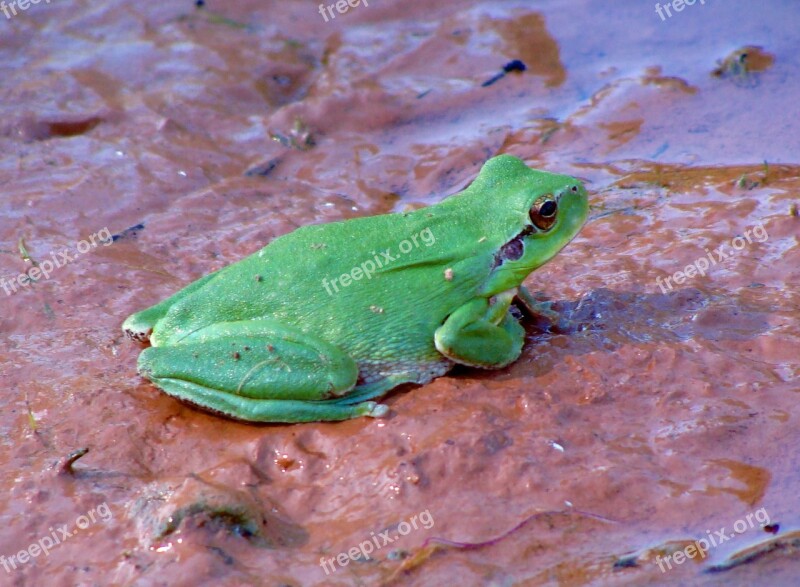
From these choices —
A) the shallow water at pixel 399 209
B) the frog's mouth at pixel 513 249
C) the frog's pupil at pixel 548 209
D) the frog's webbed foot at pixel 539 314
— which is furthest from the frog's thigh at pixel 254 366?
the frog's pupil at pixel 548 209

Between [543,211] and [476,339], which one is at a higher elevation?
[543,211]

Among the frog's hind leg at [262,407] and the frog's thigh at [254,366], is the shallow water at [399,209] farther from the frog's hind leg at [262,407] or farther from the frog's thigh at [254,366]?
the frog's thigh at [254,366]

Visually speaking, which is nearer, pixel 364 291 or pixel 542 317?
pixel 364 291

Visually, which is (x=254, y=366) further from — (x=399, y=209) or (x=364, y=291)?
(x=399, y=209)

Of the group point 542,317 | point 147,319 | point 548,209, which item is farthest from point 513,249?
point 147,319

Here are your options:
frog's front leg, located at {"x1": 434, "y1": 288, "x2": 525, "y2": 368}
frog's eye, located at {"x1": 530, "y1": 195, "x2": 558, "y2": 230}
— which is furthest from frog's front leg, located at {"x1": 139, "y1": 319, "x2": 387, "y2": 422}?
frog's eye, located at {"x1": 530, "y1": 195, "x2": 558, "y2": 230}

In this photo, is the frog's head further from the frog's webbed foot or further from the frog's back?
the frog's webbed foot

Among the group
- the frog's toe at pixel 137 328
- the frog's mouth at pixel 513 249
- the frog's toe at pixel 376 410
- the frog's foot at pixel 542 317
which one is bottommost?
the frog's foot at pixel 542 317
